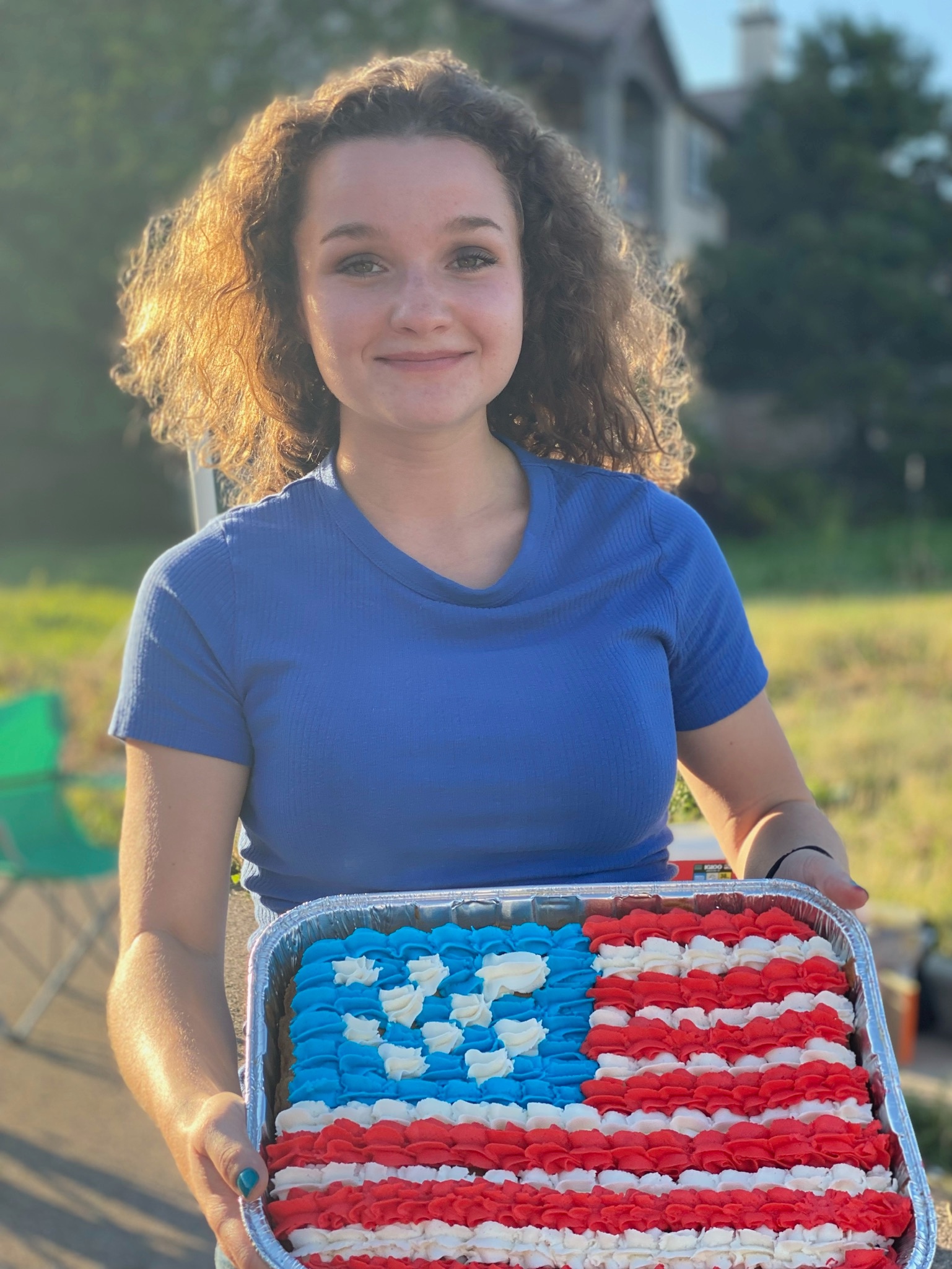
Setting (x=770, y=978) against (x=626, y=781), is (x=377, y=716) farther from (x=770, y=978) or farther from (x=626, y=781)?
(x=770, y=978)

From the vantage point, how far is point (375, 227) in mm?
1442

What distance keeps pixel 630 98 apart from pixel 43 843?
20.2 meters

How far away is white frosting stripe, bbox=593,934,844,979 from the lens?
1.28 metres

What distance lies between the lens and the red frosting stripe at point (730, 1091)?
46.1 inches

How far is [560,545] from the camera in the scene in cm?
155

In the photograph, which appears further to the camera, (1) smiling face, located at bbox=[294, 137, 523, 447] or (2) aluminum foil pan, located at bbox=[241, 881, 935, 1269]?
(1) smiling face, located at bbox=[294, 137, 523, 447]

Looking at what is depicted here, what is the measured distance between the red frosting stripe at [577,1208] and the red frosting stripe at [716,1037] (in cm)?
14

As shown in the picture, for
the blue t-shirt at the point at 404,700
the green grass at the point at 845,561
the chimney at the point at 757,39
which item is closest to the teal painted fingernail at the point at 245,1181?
the blue t-shirt at the point at 404,700

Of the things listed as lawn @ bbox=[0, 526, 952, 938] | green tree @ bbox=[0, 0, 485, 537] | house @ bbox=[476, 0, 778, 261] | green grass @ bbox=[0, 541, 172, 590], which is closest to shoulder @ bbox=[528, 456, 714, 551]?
lawn @ bbox=[0, 526, 952, 938]

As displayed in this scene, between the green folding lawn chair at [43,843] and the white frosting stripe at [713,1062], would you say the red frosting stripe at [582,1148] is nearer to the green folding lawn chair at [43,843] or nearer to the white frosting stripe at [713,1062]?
the white frosting stripe at [713,1062]

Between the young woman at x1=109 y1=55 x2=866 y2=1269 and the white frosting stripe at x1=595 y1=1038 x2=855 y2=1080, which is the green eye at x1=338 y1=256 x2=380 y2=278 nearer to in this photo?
the young woman at x1=109 y1=55 x2=866 y2=1269

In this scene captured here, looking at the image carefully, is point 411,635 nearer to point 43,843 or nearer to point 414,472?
point 414,472

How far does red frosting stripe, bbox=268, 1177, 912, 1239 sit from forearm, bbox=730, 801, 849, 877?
0.43 m

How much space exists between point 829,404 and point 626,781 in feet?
65.3
